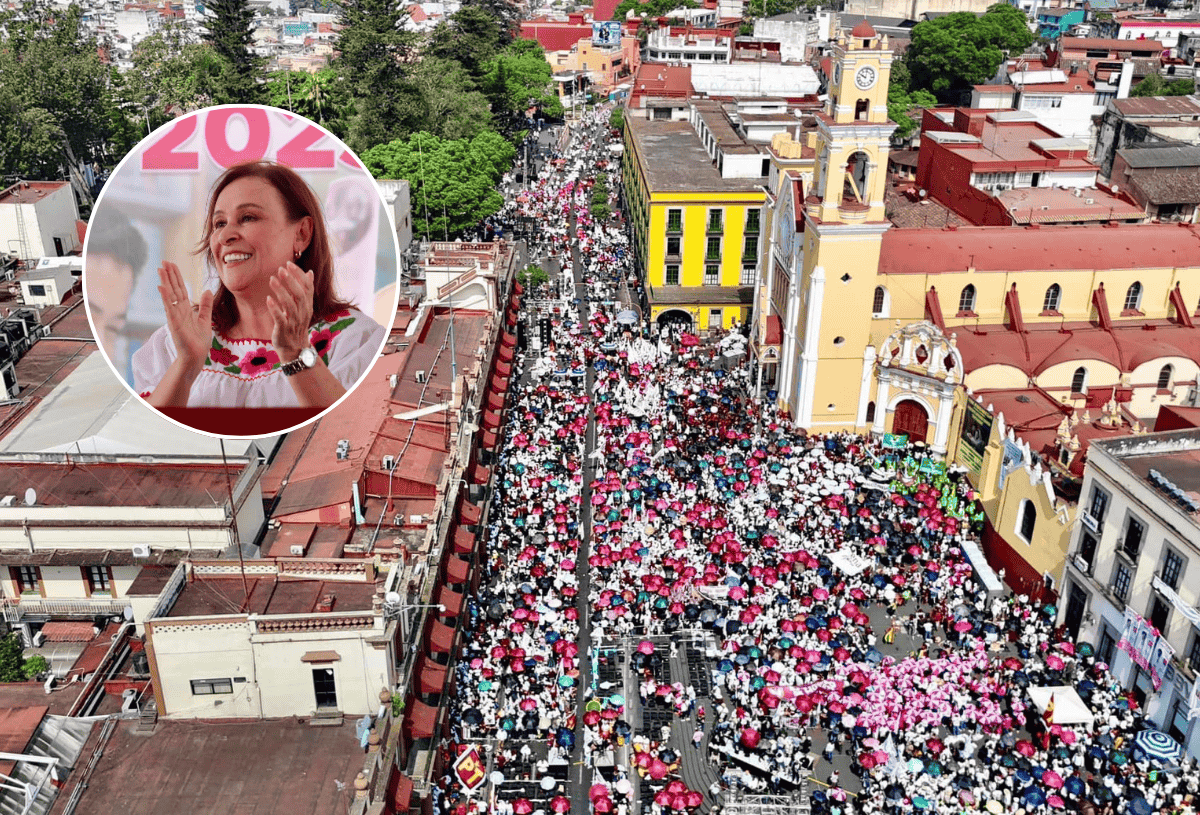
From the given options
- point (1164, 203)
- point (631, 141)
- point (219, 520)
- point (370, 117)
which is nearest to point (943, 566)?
point (219, 520)

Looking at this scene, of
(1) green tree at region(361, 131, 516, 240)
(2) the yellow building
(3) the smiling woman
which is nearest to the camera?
(3) the smiling woman

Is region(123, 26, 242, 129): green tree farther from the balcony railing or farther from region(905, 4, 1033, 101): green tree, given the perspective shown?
region(905, 4, 1033, 101): green tree

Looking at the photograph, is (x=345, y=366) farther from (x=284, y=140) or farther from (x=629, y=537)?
(x=629, y=537)

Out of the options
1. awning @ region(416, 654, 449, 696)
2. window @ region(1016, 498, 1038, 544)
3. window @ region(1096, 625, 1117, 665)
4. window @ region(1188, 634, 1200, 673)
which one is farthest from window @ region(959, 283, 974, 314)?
awning @ region(416, 654, 449, 696)

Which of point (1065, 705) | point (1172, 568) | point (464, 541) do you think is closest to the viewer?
point (1065, 705)

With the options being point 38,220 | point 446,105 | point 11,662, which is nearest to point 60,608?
point 11,662

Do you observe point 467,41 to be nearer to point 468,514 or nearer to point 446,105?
point 446,105
